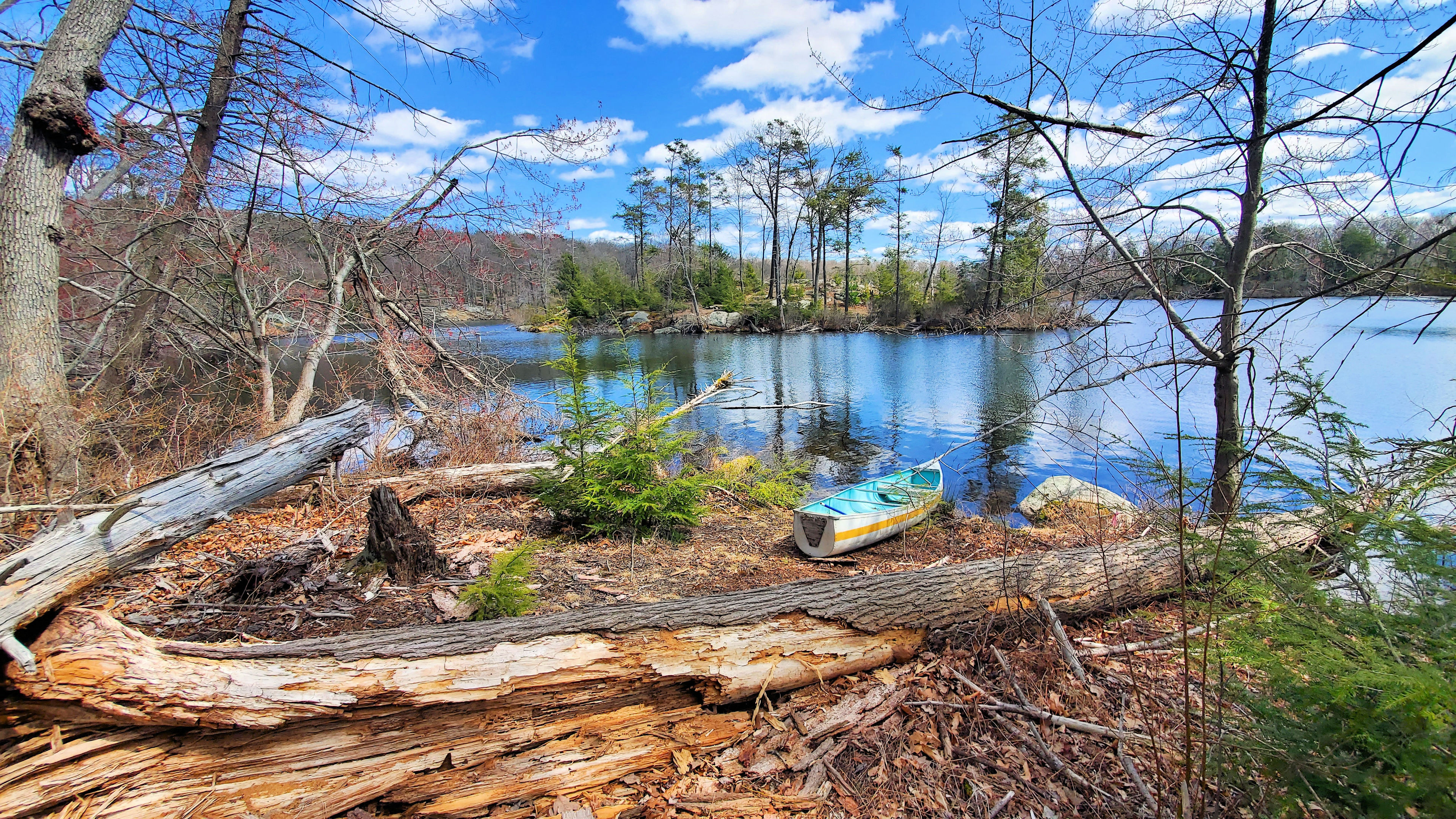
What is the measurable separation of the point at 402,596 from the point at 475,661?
1606 mm

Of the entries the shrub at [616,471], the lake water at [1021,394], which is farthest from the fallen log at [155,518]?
the lake water at [1021,394]

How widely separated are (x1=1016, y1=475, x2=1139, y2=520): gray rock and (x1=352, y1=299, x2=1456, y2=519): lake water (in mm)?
309

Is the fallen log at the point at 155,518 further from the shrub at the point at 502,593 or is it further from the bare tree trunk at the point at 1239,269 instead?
the bare tree trunk at the point at 1239,269

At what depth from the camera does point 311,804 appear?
214 centimetres

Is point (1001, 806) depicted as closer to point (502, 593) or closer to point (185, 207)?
point (502, 593)

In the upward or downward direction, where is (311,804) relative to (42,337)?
downward

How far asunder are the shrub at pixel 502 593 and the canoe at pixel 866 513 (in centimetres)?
308

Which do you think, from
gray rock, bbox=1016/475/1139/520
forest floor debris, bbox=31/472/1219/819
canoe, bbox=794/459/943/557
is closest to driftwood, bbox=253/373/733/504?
forest floor debris, bbox=31/472/1219/819

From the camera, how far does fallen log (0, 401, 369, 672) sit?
6.82 feet

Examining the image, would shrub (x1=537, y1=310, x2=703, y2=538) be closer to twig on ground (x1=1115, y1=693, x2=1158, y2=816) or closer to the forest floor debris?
the forest floor debris

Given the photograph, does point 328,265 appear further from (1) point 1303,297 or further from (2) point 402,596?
(1) point 1303,297

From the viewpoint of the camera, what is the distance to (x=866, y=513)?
6109 mm

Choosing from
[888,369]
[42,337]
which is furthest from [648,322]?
[42,337]

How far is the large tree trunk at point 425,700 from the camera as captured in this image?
198 cm
